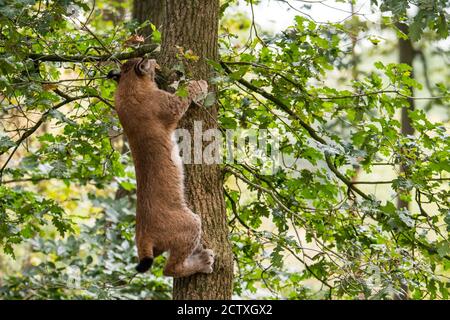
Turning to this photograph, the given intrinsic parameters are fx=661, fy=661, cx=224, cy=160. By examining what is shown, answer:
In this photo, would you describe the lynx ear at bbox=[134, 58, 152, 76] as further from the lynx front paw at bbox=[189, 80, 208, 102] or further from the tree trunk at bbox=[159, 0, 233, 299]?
the lynx front paw at bbox=[189, 80, 208, 102]

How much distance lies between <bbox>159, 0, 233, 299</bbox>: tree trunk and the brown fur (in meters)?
0.10

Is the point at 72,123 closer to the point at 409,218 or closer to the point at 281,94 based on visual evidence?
the point at 281,94

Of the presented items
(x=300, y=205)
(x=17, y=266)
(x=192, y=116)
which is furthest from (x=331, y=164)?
(x=17, y=266)

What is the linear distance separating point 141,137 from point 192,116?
45 cm

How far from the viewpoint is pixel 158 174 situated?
17.3 ft

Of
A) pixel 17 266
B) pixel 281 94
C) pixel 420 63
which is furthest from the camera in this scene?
pixel 17 266

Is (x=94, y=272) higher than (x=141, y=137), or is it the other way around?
(x=141, y=137)

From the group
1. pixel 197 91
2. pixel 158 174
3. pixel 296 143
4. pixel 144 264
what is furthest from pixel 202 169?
pixel 296 143

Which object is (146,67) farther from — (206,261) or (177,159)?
(206,261)

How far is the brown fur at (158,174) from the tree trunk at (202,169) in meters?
0.10

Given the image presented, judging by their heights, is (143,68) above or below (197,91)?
above

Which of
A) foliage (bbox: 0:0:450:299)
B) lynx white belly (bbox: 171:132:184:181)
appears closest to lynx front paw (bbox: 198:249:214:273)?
foliage (bbox: 0:0:450:299)

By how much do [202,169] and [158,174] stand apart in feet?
1.17
